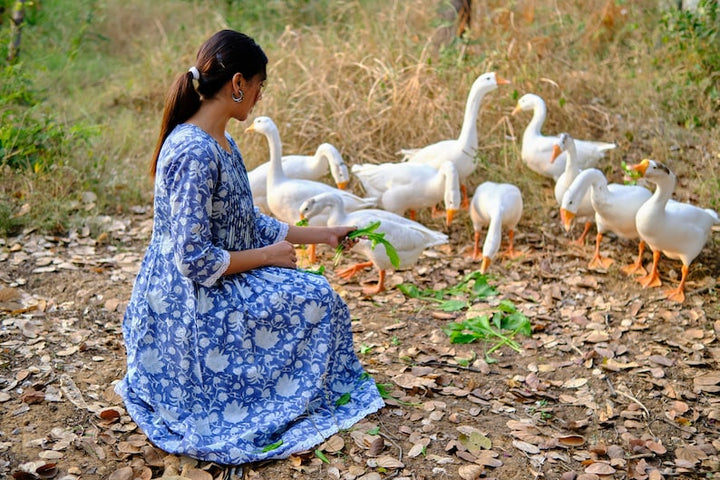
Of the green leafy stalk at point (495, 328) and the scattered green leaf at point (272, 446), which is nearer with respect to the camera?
the scattered green leaf at point (272, 446)

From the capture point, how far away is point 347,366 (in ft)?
11.8

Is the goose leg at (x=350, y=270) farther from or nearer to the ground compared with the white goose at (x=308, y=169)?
nearer to the ground

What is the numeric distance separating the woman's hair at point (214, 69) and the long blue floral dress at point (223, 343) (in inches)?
4.2

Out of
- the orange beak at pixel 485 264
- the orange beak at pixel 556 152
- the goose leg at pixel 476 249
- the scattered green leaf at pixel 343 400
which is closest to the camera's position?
the scattered green leaf at pixel 343 400

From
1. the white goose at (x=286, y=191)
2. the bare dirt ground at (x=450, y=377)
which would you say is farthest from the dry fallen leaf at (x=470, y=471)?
the white goose at (x=286, y=191)

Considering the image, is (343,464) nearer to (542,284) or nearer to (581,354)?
(581,354)

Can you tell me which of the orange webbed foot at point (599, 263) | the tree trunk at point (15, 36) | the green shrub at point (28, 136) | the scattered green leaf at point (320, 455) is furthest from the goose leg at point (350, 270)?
the tree trunk at point (15, 36)

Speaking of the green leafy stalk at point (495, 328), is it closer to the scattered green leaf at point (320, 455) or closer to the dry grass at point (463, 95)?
the scattered green leaf at point (320, 455)

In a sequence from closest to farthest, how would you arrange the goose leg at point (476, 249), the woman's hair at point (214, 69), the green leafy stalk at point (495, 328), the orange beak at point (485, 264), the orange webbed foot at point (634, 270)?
the woman's hair at point (214, 69)
the green leafy stalk at point (495, 328)
the orange beak at point (485, 264)
the orange webbed foot at point (634, 270)
the goose leg at point (476, 249)

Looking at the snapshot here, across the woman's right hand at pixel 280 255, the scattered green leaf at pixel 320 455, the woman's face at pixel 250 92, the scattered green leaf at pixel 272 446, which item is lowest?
the scattered green leaf at pixel 320 455

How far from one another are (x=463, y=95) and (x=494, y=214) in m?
2.25

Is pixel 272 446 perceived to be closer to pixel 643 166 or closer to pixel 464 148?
pixel 643 166

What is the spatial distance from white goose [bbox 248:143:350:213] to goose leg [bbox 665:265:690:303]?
104 inches

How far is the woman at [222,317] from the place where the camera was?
3.03 metres
